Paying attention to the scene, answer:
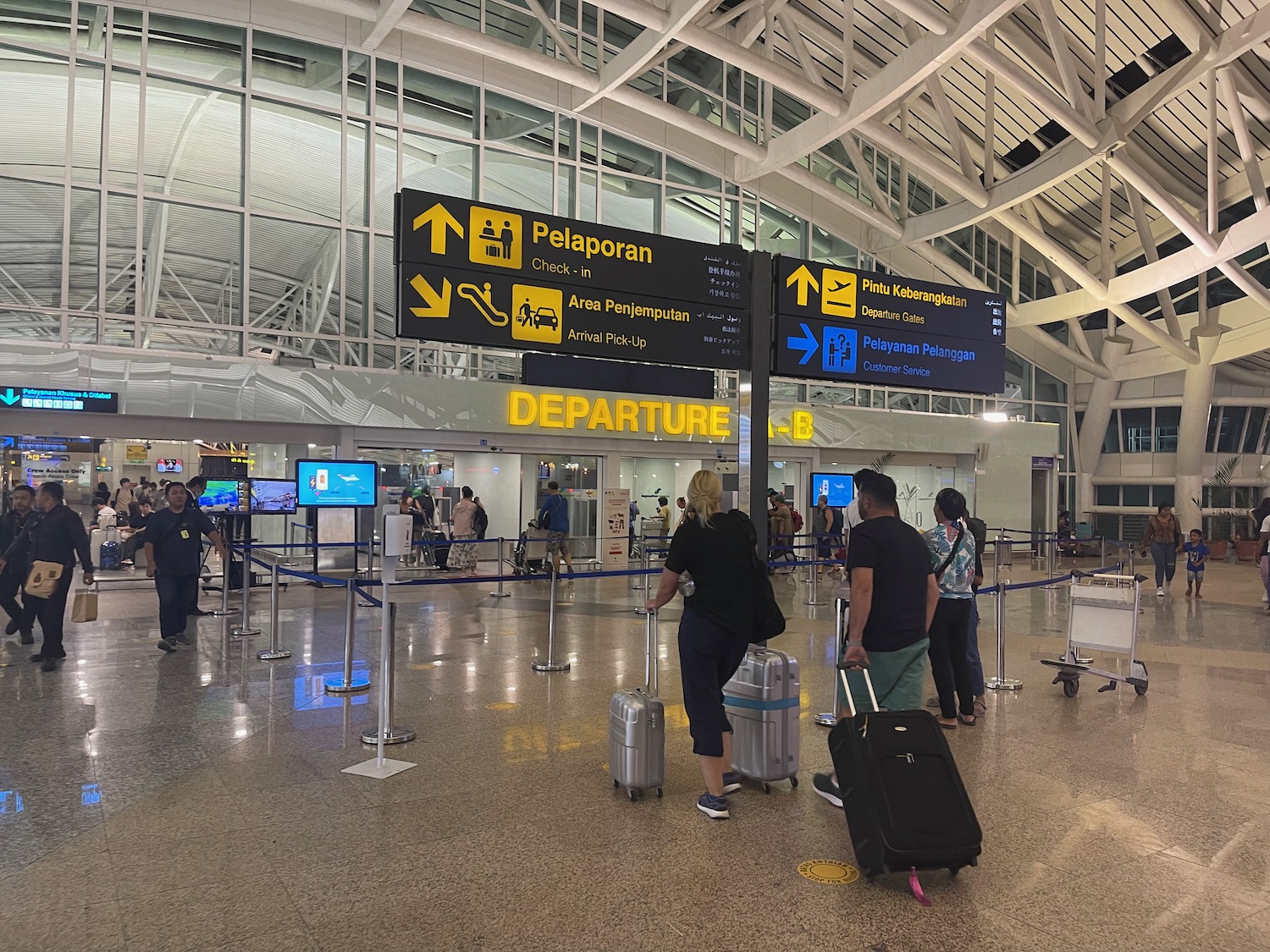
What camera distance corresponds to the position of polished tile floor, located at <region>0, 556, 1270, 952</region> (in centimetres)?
364

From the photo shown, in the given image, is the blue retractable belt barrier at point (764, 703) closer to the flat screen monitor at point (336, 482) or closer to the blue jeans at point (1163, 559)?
the flat screen monitor at point (336, 482)

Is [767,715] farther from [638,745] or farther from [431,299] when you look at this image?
[431,299]

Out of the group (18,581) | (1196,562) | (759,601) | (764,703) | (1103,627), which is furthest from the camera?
(1196,562)

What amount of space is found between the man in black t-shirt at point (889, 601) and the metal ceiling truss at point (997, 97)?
12346 millimetres

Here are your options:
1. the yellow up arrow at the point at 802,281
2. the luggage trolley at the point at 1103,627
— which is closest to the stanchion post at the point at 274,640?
the yellow up arrow at the point at 802,281

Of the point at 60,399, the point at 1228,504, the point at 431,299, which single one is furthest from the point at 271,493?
the point at 1228,504

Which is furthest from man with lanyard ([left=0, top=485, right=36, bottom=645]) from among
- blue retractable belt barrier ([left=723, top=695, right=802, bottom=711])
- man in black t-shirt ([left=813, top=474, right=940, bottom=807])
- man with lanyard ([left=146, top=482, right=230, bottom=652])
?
A: man in black t-shirt ([left=813, top=474, right=940, bottom=807])

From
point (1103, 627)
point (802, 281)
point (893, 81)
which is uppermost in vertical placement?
point (893, 81)

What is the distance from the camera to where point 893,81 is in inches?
653

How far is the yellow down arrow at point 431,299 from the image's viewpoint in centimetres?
657

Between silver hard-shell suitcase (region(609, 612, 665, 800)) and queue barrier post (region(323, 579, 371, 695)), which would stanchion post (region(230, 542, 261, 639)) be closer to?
queue barrier post (region(323, 579, 371, 695))

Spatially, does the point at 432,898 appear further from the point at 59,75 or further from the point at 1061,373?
the point at 1061,373

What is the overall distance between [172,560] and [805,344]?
275 inches

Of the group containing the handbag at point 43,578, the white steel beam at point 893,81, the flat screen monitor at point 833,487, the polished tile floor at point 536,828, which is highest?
the white steel beam at point 893,81
